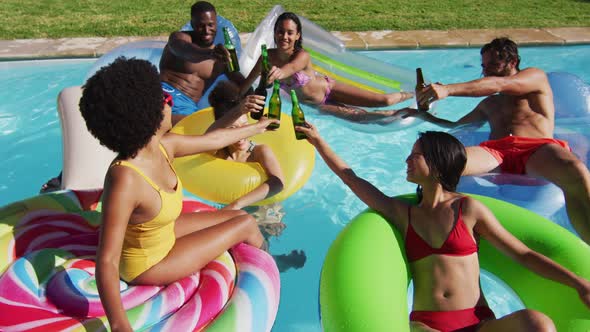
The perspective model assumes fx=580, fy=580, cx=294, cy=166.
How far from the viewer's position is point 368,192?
3.16 metres

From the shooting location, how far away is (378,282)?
2.68 m

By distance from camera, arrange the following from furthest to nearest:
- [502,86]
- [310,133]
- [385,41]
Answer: [385,41] < [502,86] < [310,133]

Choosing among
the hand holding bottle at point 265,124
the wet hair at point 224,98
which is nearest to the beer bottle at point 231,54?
the wet hair at point 224,98

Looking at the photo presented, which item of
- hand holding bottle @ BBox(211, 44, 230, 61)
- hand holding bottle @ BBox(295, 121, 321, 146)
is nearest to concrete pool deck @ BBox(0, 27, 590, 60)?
hand holding bottle @ BBox(211, 44, 230, 61)

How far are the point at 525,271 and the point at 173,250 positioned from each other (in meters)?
1.86

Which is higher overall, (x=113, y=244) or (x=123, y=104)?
(x=123, y=104)

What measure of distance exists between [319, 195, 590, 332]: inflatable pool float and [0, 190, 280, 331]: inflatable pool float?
0.38m

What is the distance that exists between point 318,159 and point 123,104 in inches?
152

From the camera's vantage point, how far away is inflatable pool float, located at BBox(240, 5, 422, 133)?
6137 mm

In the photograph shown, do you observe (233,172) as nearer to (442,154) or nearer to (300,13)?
(442,154)

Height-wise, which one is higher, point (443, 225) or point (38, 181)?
point (443, 225)

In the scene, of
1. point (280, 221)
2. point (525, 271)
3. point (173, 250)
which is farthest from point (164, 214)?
point (280, 221)

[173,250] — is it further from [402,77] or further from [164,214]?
[402,77]

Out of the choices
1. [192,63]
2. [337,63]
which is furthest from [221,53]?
[337,63]
